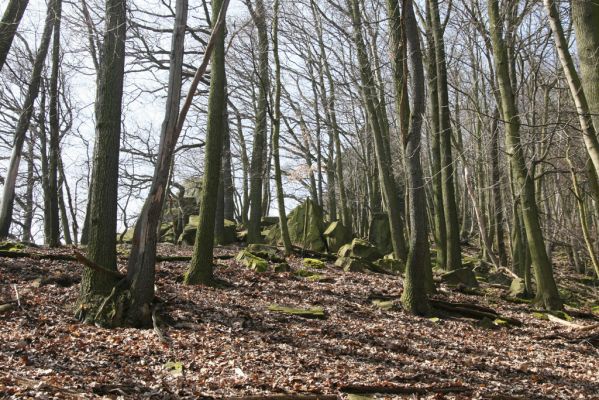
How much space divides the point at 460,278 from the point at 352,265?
2.76m

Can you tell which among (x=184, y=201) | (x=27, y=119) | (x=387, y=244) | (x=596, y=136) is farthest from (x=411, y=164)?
(x=184, y=201)

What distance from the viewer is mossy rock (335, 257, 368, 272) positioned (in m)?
12.9

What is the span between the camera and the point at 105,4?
7.34 m

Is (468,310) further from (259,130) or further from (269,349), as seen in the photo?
(259,130)

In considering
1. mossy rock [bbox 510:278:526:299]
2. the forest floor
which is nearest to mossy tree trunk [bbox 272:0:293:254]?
the forest floor

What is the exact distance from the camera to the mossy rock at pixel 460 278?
12492 mm

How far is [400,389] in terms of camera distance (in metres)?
5.52

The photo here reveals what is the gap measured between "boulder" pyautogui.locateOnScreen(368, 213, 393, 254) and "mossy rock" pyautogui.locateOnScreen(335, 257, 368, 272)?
5.83 metres

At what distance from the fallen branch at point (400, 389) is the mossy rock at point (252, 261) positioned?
5925 mm

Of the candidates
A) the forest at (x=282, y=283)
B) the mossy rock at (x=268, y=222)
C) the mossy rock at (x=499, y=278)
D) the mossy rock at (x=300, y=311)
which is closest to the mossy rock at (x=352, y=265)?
the forest at (x=282, y=283)

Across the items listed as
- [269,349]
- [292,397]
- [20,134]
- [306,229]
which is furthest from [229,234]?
[292,397]

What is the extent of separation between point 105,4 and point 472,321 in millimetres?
8300

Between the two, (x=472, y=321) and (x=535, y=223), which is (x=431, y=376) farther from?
(x=535, y=223)

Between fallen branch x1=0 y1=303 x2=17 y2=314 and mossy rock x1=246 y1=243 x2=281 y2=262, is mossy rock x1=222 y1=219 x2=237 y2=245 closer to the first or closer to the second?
mossy rock x1=246 y1=243 x2=281 y2=262
